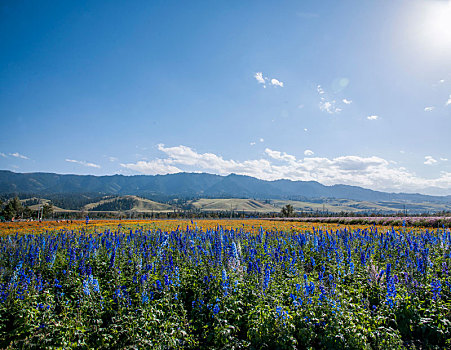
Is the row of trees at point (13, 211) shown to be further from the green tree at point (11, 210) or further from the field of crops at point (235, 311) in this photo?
the field of crops at point (235, 311)

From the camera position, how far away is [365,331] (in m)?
5.08

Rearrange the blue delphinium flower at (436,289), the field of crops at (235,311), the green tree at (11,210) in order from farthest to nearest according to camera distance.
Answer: the green tree at (11,210) < the blue delphinium flower at (436,289) < the field of crops at (235,311)

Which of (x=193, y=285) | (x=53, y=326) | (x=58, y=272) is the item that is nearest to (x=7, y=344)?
(x=53, y=326)

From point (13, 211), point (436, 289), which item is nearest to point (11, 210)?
point (13, 211)

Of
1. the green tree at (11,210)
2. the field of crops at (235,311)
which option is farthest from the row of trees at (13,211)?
the field of crops at (235,311)

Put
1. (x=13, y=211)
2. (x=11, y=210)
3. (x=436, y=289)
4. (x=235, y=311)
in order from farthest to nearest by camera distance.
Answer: (x=13, y=211) < (x=11, y=210) < (x=436, y=289) < (x=235, y=311)

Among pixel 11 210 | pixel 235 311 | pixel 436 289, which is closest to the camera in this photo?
pixel 235 311

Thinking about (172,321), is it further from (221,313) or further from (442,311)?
(442,311)

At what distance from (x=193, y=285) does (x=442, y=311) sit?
6711 mm

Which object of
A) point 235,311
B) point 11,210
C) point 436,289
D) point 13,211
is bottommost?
point 13,211

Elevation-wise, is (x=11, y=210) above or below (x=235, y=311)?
below

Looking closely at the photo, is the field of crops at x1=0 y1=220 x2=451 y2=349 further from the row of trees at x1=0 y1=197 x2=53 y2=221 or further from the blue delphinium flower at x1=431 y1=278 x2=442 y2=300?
the row of trees at x1=0 y1=197 x2=53 y2=221

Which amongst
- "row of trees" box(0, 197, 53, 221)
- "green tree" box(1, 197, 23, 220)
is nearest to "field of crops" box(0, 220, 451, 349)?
"row of trees" box(0, 197, 53, 221)

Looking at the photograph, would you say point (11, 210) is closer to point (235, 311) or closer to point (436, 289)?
point (235, 311)
